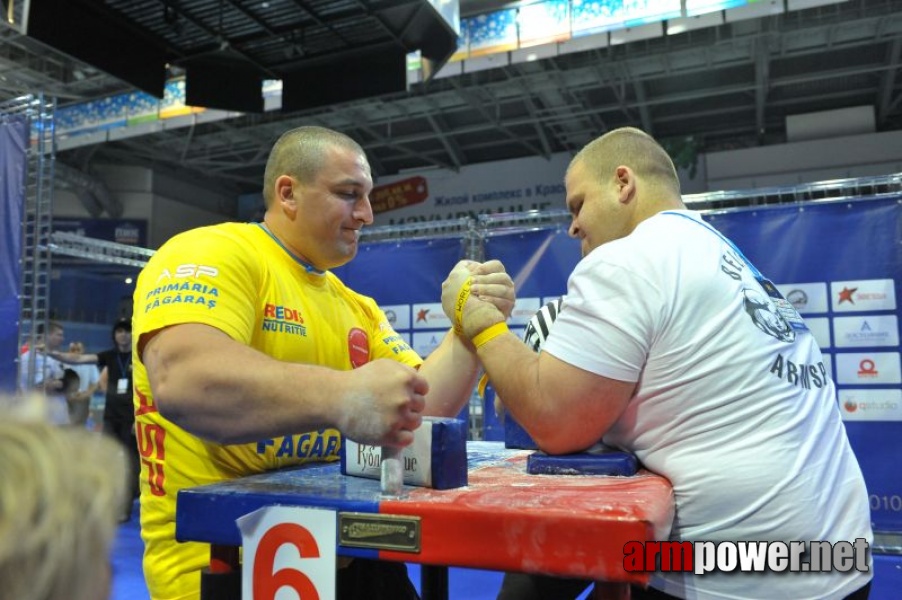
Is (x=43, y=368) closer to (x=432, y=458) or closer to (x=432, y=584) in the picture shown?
(x=432, y=584)

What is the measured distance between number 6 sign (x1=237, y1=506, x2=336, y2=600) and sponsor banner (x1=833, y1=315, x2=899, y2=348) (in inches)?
158

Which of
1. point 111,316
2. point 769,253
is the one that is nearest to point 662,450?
point 769,253

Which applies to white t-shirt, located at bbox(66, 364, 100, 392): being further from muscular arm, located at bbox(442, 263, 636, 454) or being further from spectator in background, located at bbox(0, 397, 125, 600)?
spectator in background, located at bbox(0, 397, 125, 600)

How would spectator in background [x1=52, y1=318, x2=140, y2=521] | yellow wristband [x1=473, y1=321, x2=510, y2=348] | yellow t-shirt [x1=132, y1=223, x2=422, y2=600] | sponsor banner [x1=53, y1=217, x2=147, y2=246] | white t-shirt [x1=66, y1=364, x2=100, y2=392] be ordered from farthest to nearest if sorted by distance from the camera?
1. sponsor banner [x1=53, y1=217, x2=147, y2=246]
2. white t-shirt [x1=66, y1=364, x2=100, y2=392]
3. spectator in background [x1=52, y1=318, x2=140, y2=521]
4. yellow wristband [x1=473, y1=321, x2=510, y2=348]
5. yellow t-shirt [x1=132, y1=223, x2=422, y2=600]

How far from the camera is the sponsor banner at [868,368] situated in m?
3.86

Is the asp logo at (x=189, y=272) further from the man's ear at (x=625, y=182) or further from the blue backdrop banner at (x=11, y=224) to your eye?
the blue backdrop banner at (x=11, y=224)

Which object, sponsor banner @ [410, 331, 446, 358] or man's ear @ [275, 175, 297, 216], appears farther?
sponsor banner @ [410, 331, 446, 358]

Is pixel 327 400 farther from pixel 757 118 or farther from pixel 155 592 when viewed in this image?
pixel 757 118

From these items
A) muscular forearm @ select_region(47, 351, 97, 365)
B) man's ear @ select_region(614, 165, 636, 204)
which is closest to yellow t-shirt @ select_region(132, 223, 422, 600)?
man's ear @ select_region(614, 165, 636, 204)

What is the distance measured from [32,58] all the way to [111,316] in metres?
6.74

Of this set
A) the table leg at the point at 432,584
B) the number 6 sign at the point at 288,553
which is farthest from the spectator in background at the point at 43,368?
the number 6 sign at the point at 288,553

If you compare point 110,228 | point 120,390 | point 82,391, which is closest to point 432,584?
point 120,390

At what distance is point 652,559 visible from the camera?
75 centimetres

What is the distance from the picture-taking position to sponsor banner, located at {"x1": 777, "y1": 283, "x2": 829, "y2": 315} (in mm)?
4016
